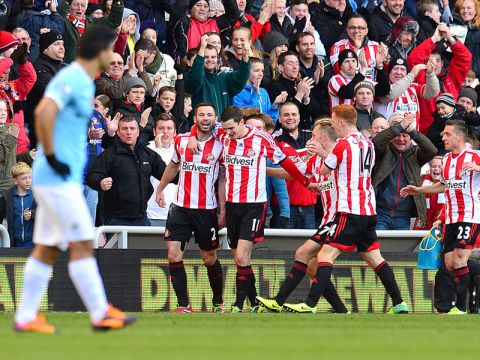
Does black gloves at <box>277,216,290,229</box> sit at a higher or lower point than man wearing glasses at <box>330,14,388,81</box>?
lower

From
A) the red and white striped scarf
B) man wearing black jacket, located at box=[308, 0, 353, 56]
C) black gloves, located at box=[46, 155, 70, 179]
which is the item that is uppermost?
man wearing black jacket, located at box=[308, 0, 353, 56]

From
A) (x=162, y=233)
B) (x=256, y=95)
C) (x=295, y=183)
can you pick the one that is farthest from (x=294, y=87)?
(x=162, y=233)

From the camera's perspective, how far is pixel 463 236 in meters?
15.6

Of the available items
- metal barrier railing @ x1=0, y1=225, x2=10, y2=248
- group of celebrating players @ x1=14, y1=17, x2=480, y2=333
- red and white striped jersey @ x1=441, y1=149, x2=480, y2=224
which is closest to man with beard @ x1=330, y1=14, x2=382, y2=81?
group of celebrating players @ x1=14, y1=17, x2=480, y2=333

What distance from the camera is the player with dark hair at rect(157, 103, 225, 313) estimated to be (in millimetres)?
15609

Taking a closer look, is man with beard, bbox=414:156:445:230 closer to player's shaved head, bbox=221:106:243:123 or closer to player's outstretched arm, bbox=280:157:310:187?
player's outstretched arm, bbox=280:157:310:187

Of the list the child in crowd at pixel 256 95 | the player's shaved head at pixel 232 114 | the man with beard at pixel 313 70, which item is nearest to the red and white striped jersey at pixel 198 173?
the player's shaved head at pixel 232 114

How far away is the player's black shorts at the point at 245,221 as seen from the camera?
15.5 m

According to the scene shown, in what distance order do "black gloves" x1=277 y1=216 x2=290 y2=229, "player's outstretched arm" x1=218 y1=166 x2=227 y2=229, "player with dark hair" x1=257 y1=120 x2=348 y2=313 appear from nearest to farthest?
"player with dark hair" x1=257 y1=120 x2=348 y2=313
"player's outstretched arm" x1=218 y1=166 x2=227 y2=229
"black gloves" x1=277 y1=216 x2=290 y2=229

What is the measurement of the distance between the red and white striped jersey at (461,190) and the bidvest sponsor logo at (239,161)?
95.8 inches

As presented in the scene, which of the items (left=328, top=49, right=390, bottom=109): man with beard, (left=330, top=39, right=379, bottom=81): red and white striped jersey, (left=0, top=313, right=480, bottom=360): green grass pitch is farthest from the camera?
(left=330, top=39, right=379, bottom=81): red and white striped jersey

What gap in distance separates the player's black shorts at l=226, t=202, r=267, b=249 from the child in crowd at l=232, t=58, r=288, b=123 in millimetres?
3610

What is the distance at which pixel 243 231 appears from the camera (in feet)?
50.8

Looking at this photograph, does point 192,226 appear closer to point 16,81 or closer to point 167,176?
point 167,176
